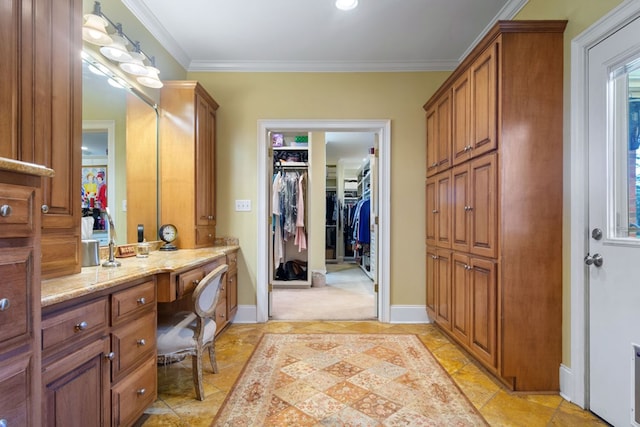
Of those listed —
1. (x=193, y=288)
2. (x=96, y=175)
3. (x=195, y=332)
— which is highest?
(x=96, y=175)

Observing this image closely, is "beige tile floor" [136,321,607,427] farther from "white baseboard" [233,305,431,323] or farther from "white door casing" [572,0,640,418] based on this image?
"white baseboard" [233,305,431,323]

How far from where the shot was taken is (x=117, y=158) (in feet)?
6.59

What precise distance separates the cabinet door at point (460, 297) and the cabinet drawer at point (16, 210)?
231 centimetres

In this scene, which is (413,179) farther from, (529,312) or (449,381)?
(449,381)

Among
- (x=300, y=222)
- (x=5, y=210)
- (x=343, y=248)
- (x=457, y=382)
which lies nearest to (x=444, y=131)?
(x=457, y=382)

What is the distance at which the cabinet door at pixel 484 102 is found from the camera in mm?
1839

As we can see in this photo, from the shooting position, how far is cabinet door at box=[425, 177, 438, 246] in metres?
2.79

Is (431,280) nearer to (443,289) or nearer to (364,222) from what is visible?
(443,289)

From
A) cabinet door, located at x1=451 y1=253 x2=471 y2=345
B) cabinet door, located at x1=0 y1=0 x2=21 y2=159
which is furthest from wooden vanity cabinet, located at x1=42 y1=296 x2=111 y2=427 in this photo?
cabinet door, located at x1=451 y1=253 x2=471 y2=345

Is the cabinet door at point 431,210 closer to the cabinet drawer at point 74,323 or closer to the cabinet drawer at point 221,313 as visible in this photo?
the cabinet drawer at point 221,313

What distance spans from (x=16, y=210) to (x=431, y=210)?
282cm

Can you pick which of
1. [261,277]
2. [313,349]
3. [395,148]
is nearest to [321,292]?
[261,277]

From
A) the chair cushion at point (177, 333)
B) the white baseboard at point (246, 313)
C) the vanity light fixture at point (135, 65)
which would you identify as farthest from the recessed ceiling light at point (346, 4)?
the white baseboard at point (246, 313)

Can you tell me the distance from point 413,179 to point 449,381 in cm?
185
